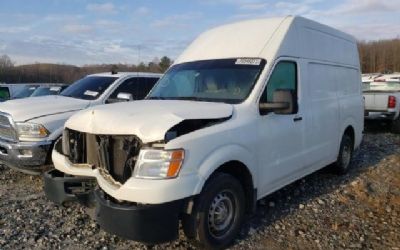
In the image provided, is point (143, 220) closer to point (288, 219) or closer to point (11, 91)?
point (288, 219)

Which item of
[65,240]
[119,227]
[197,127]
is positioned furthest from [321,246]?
[65,240]

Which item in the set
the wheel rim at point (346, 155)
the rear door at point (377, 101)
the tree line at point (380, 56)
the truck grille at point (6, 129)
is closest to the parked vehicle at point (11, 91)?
the truck grille at point (6, 129)

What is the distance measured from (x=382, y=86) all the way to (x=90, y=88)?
35.2 ft

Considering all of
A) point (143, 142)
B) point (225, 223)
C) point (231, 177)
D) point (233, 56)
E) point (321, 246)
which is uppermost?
point (233, 56)

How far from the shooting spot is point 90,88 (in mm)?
8211

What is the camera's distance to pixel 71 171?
4.57 m

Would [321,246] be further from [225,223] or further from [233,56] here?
[233,56]

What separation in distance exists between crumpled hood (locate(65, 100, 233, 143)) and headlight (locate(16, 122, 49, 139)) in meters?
2.14

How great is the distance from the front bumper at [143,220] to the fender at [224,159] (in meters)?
0.32

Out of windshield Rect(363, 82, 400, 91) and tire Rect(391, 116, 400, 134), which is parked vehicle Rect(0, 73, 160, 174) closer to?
tire Rect(391, 116, 400, 134)

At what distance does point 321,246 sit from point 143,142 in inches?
88.5

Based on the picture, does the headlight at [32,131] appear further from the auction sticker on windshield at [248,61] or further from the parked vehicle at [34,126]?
the auction sticker on windshield at [248,61]

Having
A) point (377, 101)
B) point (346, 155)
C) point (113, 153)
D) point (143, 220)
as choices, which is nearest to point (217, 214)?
point (143, 220)

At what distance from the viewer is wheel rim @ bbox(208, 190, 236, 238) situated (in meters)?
4.32
